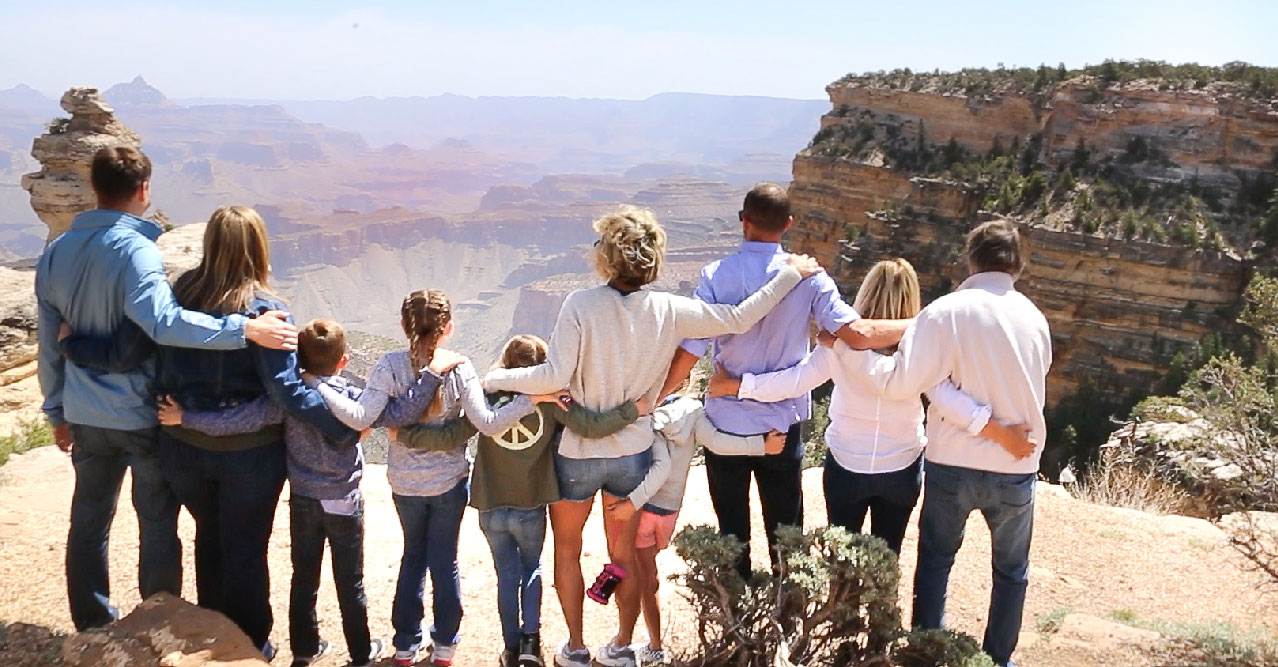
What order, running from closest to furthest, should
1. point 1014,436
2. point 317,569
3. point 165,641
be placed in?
point 165,641, point 1014,436, point 317,569

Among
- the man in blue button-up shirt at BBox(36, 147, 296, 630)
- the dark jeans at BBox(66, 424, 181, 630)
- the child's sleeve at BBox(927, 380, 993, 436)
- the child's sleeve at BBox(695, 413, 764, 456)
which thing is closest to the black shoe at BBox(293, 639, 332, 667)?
the dark jeans at BBox(66, 424, 181, 630)

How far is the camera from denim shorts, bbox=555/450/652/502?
3.72 meters

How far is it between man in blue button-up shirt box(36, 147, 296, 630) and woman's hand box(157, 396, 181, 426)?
0.39ft

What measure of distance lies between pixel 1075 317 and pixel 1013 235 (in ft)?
90.2

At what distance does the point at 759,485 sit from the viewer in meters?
4.10

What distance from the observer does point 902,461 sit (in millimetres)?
3855

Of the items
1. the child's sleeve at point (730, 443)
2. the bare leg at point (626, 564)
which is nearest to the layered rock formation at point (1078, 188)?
the child's sleeve at point (730, 443)

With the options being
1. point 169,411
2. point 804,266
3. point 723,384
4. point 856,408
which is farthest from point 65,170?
point 856,408

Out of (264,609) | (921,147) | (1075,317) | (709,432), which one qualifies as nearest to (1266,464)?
(709,432)

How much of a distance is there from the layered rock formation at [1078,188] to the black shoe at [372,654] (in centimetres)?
2666

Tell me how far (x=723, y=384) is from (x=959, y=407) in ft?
3.31

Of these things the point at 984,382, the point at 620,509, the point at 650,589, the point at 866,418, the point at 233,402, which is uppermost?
the point at 984,382

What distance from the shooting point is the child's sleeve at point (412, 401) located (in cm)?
371

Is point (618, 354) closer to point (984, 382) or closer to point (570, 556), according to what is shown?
point (570, 556)
